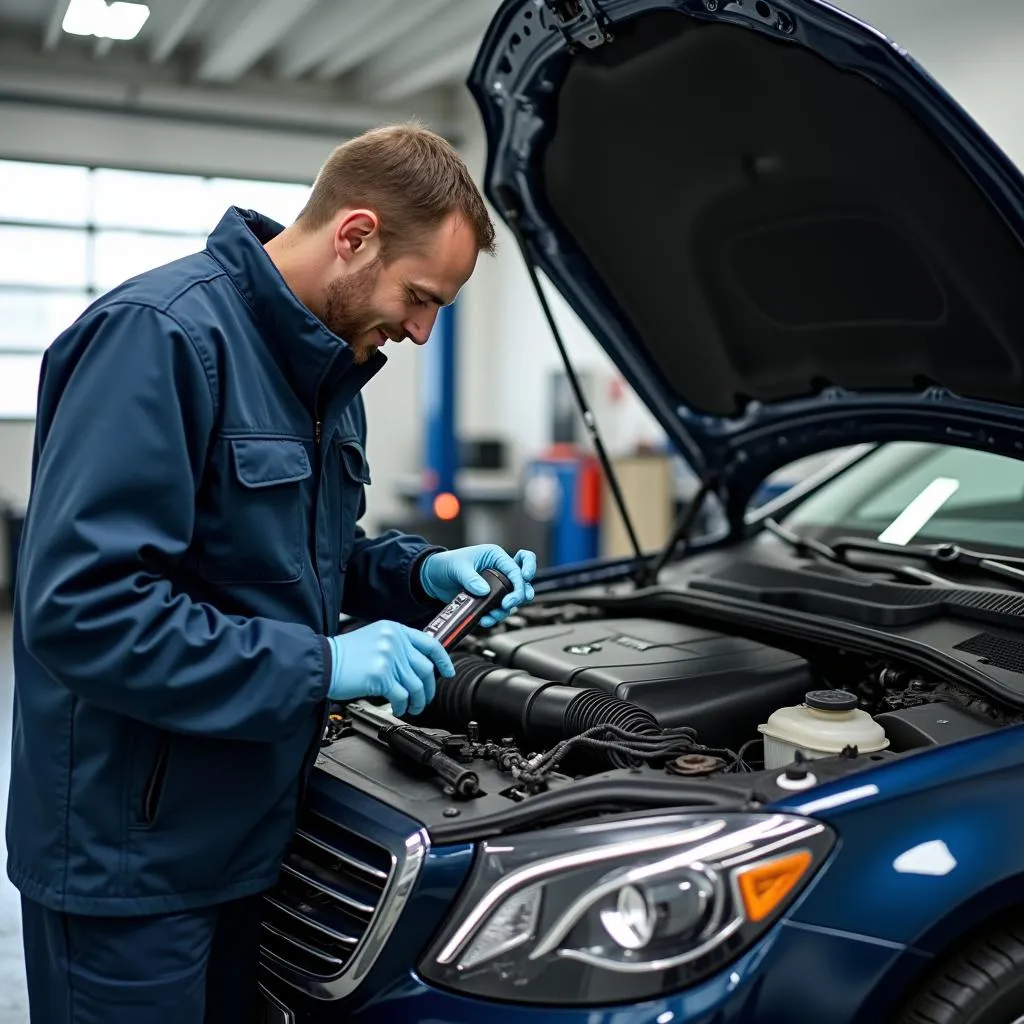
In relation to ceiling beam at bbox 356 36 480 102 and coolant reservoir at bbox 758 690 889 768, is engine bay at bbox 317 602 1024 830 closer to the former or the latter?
coolant reservoir at bbox 758 690 889 768

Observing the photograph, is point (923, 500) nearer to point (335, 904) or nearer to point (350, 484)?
point (350, 484)

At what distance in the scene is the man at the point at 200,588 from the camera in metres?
1.25

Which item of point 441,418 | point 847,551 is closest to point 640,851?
point 847,551

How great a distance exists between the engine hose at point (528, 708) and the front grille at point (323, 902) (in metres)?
0.34

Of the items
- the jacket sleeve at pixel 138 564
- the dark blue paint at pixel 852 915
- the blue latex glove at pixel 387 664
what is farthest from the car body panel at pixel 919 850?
the jacket sleeve at pixel 138 564

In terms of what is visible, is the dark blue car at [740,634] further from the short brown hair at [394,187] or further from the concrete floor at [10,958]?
the concrete floor at [10,958]

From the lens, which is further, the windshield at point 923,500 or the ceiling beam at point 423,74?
the ceiling beam at point 423,74

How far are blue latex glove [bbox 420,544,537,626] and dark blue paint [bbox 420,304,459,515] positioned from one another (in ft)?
20.1

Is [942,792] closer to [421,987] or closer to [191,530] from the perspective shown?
[421,987]

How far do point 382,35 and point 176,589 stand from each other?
7.16 m

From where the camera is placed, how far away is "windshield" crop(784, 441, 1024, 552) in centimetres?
232

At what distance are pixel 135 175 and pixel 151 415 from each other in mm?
8586

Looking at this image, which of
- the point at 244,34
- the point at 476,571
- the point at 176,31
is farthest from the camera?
the point at 176,31

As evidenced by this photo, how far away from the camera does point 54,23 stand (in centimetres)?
759
